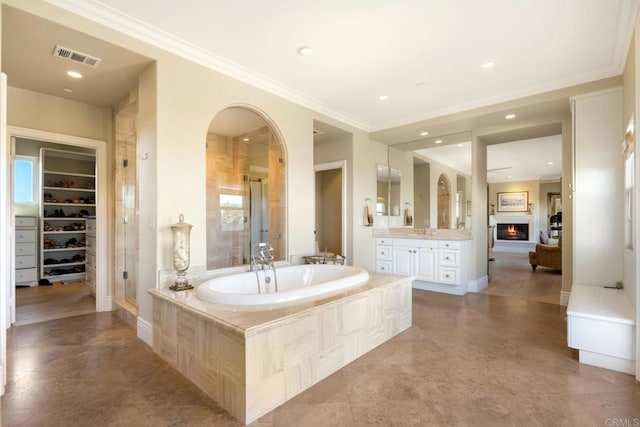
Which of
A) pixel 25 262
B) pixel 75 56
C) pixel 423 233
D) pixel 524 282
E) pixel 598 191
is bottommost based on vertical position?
pixel 524 282

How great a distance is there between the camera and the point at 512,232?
33.7 ft

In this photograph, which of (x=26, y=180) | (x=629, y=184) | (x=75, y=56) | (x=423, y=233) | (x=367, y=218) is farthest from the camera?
(x=26, y=180)

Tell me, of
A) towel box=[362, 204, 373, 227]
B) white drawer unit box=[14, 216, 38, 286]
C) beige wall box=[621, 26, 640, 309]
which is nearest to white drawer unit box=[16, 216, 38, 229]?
white drawer unit box=[14, 216, 38, 286]

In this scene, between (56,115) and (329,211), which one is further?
(329,211)

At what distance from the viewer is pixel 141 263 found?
111 inches

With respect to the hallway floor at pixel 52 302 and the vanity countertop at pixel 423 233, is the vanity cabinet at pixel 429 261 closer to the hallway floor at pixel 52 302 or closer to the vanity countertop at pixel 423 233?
the vanity countertop at pixel 423 233

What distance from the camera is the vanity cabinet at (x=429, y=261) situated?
444 centimetres

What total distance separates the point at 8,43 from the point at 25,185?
162 inches

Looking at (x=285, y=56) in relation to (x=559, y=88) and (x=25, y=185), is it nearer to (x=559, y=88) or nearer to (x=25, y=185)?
(x=559, y=88)

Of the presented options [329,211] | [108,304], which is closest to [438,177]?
[329,211]

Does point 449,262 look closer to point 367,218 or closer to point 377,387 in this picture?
point 367,218

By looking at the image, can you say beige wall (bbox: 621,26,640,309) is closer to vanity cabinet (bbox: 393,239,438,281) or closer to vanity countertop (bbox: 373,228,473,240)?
vanity countertop (bbox: 373,228,473,240)

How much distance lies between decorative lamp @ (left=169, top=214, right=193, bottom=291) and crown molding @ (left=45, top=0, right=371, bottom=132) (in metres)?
1.52

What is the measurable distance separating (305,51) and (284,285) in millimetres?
2319
